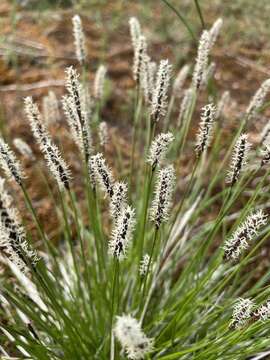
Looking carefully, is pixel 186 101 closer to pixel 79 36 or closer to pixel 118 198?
pixel 79 36

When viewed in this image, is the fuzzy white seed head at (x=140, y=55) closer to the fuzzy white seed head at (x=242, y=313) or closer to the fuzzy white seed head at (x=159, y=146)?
the fuzzy white seed head at (x=159, y=146)

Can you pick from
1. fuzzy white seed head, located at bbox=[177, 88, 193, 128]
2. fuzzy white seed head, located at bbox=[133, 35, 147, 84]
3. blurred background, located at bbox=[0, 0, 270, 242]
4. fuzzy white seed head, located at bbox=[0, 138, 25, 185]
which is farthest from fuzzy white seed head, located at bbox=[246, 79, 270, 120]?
blurred background, located at bbox=[0, 0, 270, 242]

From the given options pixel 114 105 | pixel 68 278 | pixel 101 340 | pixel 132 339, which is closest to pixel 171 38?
pixel 114 105

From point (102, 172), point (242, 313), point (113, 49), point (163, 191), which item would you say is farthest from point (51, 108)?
point (113, 49)

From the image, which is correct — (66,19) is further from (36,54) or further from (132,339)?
(132,339)

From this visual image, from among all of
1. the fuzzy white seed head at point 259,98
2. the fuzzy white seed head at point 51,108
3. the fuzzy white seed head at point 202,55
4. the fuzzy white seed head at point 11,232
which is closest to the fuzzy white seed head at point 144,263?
the fuzzy white seed head at point 11,232

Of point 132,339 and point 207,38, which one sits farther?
point 207,38
